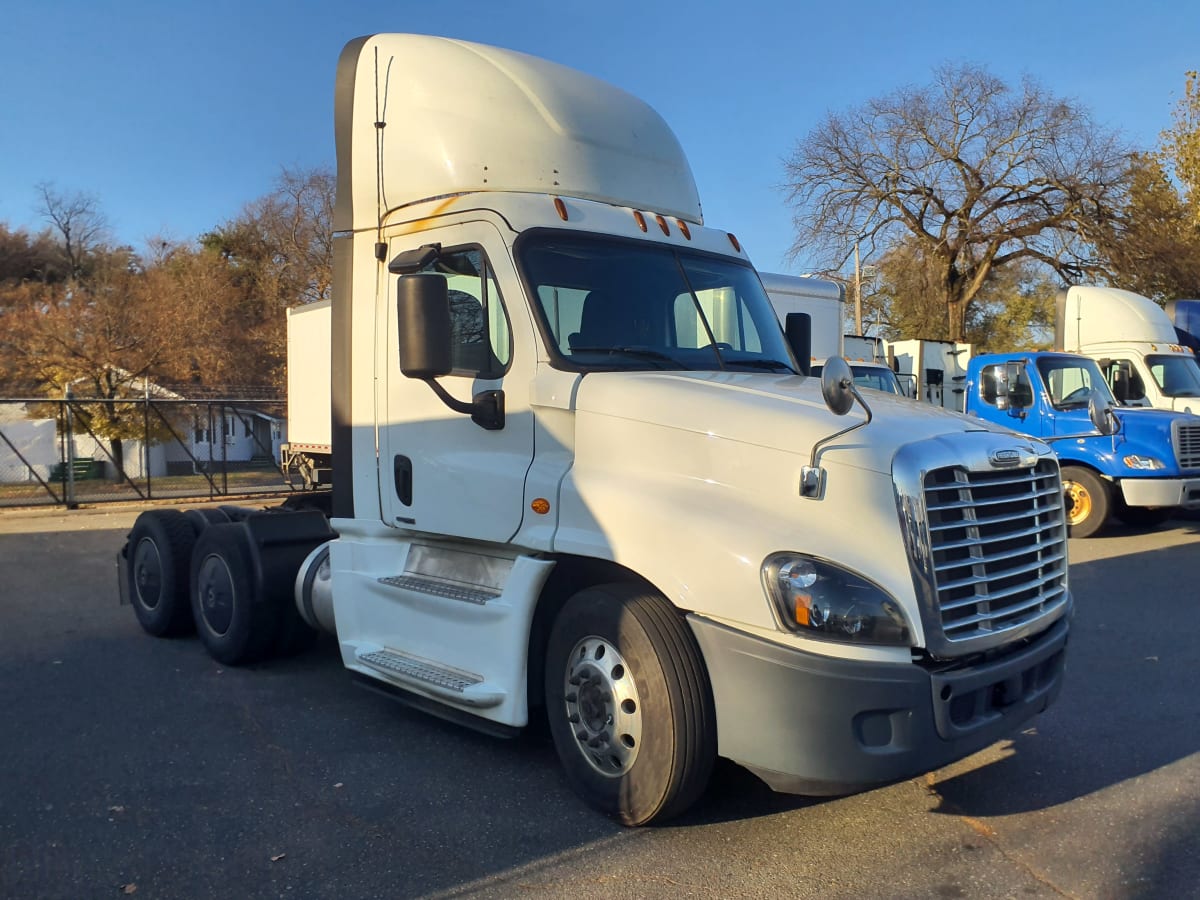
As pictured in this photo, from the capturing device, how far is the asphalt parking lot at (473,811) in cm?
370

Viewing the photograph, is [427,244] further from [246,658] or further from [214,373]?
[214,373]

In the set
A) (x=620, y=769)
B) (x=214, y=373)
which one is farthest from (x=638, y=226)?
(x=214, y=373)

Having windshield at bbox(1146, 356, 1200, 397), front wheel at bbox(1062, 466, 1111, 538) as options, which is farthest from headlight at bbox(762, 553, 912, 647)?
windshield at bbox(1146, 356, 1200, 397)

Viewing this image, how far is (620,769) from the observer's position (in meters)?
4.09

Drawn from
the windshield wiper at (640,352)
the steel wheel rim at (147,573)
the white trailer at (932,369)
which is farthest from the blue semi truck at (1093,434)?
the steel wheel rim at (147,573)

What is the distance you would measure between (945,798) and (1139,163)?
98.7ft

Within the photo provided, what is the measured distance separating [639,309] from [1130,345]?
12.7 meters

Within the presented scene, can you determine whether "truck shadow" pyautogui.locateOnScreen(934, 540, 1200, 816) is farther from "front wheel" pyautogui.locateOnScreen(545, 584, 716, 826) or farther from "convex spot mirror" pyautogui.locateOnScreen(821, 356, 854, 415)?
"convex spot mirror" pyautogui.locateOnScreen(821, 356, 854, 415)

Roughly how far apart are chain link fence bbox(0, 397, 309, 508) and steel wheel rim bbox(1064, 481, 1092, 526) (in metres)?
13.7

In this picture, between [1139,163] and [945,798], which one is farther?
[1139,163]

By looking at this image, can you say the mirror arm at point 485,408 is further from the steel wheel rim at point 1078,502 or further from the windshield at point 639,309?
the steel wheel rim at point 1078,502

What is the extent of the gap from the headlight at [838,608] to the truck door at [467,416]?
144 centimetres

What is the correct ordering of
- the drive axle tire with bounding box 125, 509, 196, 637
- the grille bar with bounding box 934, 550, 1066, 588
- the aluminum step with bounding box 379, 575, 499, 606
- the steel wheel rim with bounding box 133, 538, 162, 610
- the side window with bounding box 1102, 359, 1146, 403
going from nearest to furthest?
1. the grille bar with bounding box 934, 550, 1066, 588
2. the aluminum step with bounding box 379, 575, 499, 606
3. the drive axle tire with bounding box 125, 509, 196, 637
4. the steel wheel rim with bounding box 133, 538, 162, 610
5. the side window with bounding box 1102, 359, 1146, 403

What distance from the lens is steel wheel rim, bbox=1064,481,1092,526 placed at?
12.7 metres
